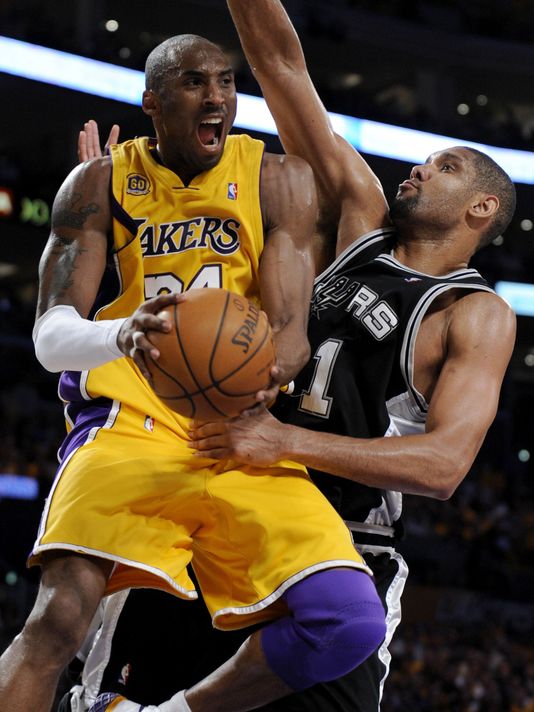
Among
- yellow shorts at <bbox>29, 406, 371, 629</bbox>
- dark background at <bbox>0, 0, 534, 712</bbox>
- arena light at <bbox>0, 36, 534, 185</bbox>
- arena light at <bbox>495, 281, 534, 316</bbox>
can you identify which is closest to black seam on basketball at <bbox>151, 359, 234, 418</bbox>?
yellow shorts at <bbox>29, 406, 371, 629</bbox>

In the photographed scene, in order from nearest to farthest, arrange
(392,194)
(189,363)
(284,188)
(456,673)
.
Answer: (189,363), (284,188), (456,673), (392,194)

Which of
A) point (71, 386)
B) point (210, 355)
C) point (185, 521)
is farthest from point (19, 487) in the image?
point (210, 355)

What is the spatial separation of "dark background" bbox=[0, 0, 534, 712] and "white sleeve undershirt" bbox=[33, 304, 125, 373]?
6251 millimetres

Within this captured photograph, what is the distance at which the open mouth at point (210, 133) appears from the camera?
323 centimetres

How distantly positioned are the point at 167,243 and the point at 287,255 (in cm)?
38

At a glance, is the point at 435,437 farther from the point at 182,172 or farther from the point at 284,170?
the point at 182,172

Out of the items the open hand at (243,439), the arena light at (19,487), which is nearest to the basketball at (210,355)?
the open hand at (243,439)

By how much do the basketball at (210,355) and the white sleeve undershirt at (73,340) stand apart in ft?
0.59

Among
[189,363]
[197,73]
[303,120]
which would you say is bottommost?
[189,363]

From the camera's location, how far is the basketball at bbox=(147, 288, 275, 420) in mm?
2698

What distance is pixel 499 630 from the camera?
43.1 feet

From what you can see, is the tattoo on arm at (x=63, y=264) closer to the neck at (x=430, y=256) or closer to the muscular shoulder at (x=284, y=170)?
the muscular shoulder at (x=284, y=170)

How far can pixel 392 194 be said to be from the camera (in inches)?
709

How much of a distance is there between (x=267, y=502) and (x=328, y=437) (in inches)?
16.4
